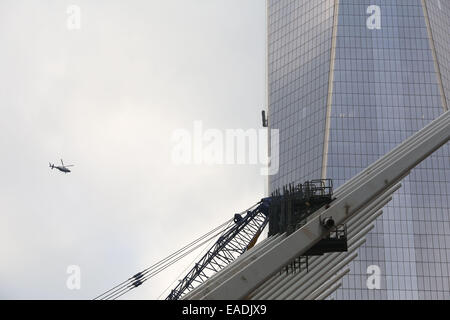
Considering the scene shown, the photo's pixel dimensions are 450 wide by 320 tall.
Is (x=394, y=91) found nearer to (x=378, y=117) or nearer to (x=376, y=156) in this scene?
(x=378, y=117)

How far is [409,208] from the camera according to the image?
15712cm

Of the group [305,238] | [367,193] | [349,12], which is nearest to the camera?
[305,238]

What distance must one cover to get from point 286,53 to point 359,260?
61199 millimetres

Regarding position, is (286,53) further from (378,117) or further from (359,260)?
(359,260)

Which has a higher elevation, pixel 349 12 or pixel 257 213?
pixel 349 12

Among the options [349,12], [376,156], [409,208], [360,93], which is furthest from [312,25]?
[409,208]

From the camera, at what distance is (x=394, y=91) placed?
171m

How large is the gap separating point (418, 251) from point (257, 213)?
68319 mm

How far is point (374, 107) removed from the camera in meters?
169

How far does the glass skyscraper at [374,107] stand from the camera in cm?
15262

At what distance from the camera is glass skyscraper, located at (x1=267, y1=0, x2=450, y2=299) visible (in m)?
153

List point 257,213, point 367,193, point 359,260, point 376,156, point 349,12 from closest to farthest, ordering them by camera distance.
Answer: point 367,193 < point 257,213 < point 359,260 < point 376,156 < point 349,12

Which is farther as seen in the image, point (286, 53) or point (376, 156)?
point (286, 53)

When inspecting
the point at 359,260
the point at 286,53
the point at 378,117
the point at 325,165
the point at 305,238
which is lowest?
the point at 359,260
